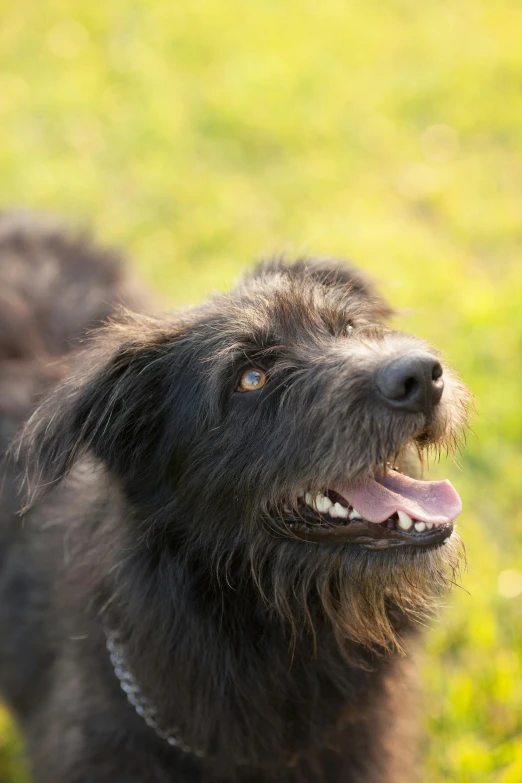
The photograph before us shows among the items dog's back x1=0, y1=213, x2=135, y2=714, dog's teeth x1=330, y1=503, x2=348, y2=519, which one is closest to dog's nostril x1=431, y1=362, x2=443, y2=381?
dog's teeth x1=330, y1=503, x2=348, y2=519

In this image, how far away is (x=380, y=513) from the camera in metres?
2.26

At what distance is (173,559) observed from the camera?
98.4 inches

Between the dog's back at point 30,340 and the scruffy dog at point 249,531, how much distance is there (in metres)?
0.33

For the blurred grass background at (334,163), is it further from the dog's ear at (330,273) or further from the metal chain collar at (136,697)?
the metal chain collar at (136,697)

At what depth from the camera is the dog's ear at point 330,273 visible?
2.79 m

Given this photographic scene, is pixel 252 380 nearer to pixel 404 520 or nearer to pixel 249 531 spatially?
pixel 249 531

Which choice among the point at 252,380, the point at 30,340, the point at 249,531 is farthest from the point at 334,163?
the point at 249,531

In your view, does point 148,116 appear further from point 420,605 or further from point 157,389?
point 420,605

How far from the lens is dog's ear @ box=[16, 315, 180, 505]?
91.5 inches

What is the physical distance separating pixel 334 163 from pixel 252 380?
515cm

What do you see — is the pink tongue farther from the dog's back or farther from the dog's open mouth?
the dog's back

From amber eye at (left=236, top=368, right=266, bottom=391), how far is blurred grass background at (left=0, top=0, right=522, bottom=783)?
1.17m

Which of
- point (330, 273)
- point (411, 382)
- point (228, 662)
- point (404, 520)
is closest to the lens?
point (411, 382)

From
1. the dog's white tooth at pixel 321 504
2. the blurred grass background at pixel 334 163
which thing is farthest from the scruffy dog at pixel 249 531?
the blurred grass background at pixel 334 163
